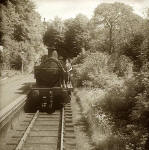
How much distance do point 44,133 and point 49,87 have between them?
4.51m

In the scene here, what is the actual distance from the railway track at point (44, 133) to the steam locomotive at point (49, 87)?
3.06 ft

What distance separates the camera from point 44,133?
38.0ft

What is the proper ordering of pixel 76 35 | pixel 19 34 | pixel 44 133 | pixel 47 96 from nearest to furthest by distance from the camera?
1. pixel 44 133
2. pixel 47 96
3. pixel 76 35
4. pixel 19 34

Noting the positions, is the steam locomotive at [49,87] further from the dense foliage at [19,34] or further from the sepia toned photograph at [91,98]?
the dense foliage at [19,34]

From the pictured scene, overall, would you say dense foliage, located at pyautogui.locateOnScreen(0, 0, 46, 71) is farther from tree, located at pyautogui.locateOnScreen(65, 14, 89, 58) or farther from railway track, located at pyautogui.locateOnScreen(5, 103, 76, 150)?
railway track, located at pyautogui.locateOnScreen(5, 103, 76, 150)

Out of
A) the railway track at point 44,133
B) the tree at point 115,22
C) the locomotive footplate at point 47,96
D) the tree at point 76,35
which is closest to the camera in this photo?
the railway track at point 44,133

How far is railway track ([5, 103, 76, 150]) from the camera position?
32.8 feet

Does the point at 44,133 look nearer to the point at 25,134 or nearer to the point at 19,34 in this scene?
the point at 25,134

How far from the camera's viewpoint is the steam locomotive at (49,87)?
601 inches

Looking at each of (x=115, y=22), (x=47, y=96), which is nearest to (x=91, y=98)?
(x=47, y=96)

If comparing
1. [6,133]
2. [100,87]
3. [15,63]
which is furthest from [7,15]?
[6,133]

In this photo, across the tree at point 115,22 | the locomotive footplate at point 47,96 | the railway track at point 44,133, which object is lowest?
the railway track at point 44,133

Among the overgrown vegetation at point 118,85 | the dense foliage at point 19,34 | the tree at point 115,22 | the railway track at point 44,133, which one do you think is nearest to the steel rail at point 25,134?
the railway track at point 44,133

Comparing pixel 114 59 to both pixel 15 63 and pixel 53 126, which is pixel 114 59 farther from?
pixel 15 63
